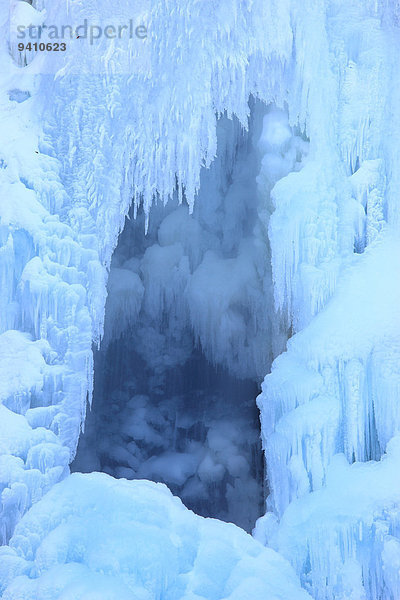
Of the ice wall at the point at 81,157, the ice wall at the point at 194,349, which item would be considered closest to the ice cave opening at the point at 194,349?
the ice wall at the point at 194,349

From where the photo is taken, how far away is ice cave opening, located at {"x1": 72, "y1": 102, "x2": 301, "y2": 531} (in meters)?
8.30

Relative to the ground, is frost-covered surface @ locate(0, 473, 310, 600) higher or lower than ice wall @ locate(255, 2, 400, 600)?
A: lower

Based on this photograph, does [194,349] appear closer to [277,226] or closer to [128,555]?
[277,226]

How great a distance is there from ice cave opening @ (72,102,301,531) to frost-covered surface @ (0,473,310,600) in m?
3.46

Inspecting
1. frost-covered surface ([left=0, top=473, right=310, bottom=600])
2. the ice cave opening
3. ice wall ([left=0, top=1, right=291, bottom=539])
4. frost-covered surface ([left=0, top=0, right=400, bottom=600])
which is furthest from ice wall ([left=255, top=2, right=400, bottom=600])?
the ice cave opening

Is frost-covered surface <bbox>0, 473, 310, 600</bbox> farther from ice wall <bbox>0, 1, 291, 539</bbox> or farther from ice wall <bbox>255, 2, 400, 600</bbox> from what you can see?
ice wall <bbox>255, 2, 400, 600</bbox>

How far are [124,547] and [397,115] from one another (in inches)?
151

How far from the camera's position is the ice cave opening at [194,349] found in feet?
27.2

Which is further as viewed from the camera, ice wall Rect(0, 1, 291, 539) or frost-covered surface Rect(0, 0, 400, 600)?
ice wall Rect(0, 1, 291, 539)

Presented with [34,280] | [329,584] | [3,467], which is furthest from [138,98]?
[329,584]

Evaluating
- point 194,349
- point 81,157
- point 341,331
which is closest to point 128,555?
point 341,331

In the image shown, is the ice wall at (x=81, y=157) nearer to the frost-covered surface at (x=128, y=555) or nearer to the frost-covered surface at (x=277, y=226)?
the frost-covered surface at (x=277, y=226)

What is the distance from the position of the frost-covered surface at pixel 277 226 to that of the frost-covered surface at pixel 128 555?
0.18m

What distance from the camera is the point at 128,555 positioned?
448cm
